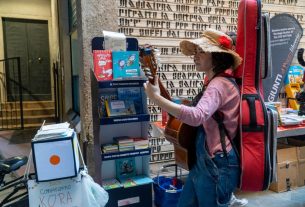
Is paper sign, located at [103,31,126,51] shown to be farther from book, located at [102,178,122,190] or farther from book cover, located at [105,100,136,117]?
book, located at [102,178,122,190]

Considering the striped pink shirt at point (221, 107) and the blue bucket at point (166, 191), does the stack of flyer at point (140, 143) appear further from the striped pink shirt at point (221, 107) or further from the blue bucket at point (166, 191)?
the striped pink shirt at point (221, 107)

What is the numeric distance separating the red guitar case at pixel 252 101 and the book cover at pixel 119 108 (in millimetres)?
1053

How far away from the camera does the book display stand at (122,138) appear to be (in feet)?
7.67

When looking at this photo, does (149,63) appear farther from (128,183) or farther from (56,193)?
(128,183)

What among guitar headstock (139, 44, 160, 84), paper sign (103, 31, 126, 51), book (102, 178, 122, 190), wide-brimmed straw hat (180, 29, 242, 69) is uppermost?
paper sign (103, 31, 126, 51)

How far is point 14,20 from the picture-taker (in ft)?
24.8

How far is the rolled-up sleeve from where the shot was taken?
4.36 feet

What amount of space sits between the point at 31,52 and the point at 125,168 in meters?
6.26

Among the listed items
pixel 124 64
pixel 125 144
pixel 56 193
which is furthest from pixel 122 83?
pixel 56 193

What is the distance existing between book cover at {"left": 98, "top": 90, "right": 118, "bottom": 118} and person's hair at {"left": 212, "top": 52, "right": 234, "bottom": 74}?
1095mm

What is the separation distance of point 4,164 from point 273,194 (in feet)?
9.16

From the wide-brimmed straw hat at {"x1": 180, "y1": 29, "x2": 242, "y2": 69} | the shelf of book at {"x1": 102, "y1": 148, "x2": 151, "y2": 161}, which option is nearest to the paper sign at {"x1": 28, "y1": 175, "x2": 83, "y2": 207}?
the shelf of book at {"x1": 102, "y1": 148, "x2": 151, "y2": 161}

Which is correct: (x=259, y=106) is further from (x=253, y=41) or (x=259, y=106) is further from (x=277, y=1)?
(x=277, y=1)

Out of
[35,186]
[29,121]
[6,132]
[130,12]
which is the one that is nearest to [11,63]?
[29,121]
